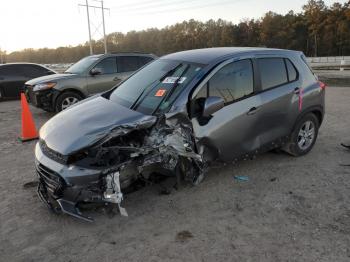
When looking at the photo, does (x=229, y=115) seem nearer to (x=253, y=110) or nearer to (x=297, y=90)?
(x=253, y=110)

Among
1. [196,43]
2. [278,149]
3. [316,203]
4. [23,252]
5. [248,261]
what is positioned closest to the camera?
[248,261]

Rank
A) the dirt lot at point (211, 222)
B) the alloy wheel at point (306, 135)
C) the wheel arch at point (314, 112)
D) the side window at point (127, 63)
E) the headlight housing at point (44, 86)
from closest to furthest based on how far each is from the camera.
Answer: the dirt lot at point (211, 222) < the wheel arch at point (314, 112) < the alloy wheel at point (306, 135) < the headlight housing at point (44, 86) < the side window at point (127, 63)

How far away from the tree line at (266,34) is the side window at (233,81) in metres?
49.2

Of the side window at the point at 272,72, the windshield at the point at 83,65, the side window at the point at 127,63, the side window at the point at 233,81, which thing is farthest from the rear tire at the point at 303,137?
the windshield at the point at 83,65

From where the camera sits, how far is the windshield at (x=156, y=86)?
439cm

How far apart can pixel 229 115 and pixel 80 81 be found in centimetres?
636

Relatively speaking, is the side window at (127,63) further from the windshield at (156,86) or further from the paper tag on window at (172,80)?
the paper tag on window at (172,80)

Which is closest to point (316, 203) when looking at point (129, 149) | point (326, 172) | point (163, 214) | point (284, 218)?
point (284, 218)

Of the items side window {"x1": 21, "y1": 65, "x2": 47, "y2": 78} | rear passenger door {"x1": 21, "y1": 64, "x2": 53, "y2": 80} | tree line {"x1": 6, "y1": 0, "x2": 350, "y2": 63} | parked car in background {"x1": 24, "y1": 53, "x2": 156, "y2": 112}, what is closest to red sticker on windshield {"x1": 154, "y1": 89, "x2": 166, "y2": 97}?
parked car in background {"x1": 24, "y1": 53, "x2": 156, "y2": 112}

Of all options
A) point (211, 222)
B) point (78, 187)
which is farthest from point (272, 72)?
point (78, 187)

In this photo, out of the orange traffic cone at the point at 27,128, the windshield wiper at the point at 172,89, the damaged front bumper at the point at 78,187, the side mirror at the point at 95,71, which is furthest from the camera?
the side mirror at the point at 95,71

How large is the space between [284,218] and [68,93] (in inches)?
292

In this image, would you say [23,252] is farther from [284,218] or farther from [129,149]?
[284,218]

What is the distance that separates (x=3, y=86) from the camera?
44.7ft
